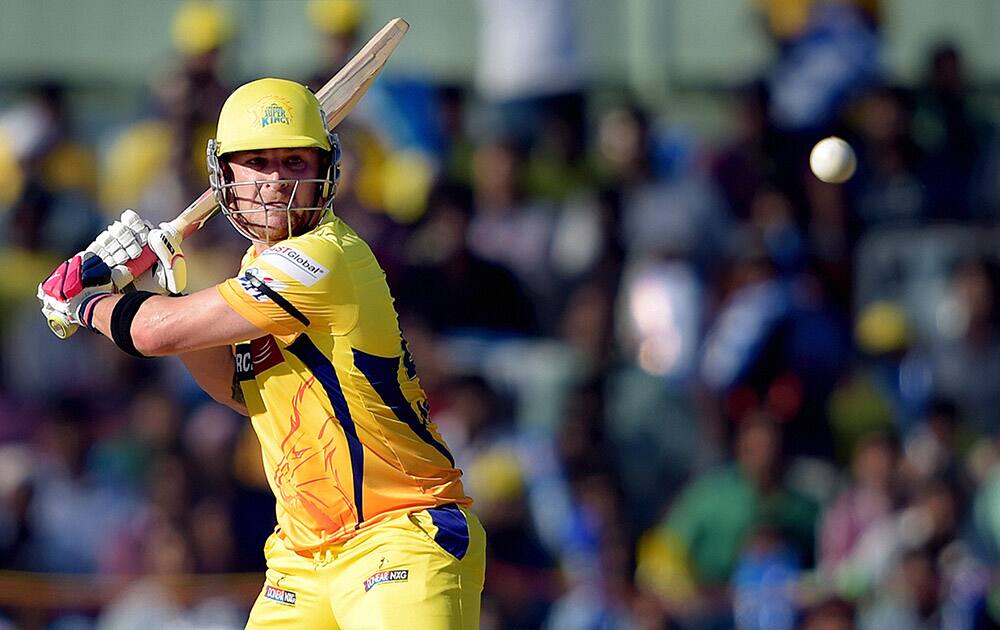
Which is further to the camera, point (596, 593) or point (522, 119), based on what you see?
point (522, 119)

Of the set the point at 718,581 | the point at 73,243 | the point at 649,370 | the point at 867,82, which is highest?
the point at 867,82

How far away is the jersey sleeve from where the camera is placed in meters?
5.19

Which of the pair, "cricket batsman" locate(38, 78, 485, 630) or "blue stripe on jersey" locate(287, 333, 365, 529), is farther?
"blue stripe on jersey" locate(287, 333, 365, 529)

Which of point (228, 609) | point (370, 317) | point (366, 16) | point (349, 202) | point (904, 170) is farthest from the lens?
point (366, 16)

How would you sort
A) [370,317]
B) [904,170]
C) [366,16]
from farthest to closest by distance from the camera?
1. [366,16]
2. [904,170]
3. [370,317]

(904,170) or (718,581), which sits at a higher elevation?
(904,170)

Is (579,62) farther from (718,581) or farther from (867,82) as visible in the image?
(718,581)

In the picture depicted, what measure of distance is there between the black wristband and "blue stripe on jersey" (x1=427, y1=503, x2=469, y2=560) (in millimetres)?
1073

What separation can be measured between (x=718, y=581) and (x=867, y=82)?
377 centimetres

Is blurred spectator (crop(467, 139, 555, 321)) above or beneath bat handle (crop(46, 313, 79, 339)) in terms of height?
beneath

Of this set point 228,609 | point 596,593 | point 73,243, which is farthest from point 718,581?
point 73,243

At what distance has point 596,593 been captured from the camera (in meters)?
9.27

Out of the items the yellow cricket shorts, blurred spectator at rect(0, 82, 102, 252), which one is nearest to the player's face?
the yellow cricket shorts

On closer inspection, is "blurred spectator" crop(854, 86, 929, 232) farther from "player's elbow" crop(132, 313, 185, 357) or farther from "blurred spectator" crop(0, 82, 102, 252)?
"player's elbow" crop(132, 313, 185, 357)
